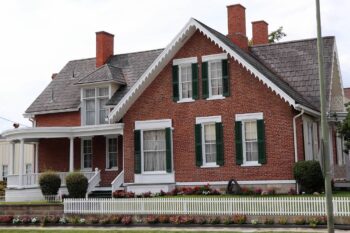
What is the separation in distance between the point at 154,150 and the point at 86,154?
6.45 meters

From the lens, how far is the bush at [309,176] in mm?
23570

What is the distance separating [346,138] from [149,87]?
10291mm

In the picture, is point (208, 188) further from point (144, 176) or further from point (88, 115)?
point (88, 115)

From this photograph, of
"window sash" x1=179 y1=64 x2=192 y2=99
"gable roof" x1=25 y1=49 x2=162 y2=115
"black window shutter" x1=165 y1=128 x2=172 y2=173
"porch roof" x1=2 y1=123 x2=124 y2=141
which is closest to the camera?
"black window shutter" x1=165 y1=128 x2=172 y2=173

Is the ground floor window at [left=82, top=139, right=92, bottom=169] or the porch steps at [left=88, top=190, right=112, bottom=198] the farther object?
the ground floor window at [left=82, top=139, right=92, bottom=169]

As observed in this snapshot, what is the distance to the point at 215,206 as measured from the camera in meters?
20.3

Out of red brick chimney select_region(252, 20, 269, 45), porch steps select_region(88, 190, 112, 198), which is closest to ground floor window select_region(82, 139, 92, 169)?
porch steps select_region(88, 190, 112, 198)

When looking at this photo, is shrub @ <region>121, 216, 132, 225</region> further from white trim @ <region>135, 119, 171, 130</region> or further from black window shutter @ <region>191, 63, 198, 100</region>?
black window shutter @ <region>191, 63, 198, 100</region>

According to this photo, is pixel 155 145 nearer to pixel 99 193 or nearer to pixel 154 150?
pixel 154 150

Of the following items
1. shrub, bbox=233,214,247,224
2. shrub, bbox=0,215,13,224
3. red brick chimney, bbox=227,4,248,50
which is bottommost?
shrub, bbox=0,215,13,224

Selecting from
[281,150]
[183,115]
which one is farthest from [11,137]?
[281,150]

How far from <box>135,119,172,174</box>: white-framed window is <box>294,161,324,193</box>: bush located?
22.4ft

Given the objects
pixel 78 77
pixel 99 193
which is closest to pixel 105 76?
pixel 78 77

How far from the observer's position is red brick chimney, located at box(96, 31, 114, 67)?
35.8 metres
